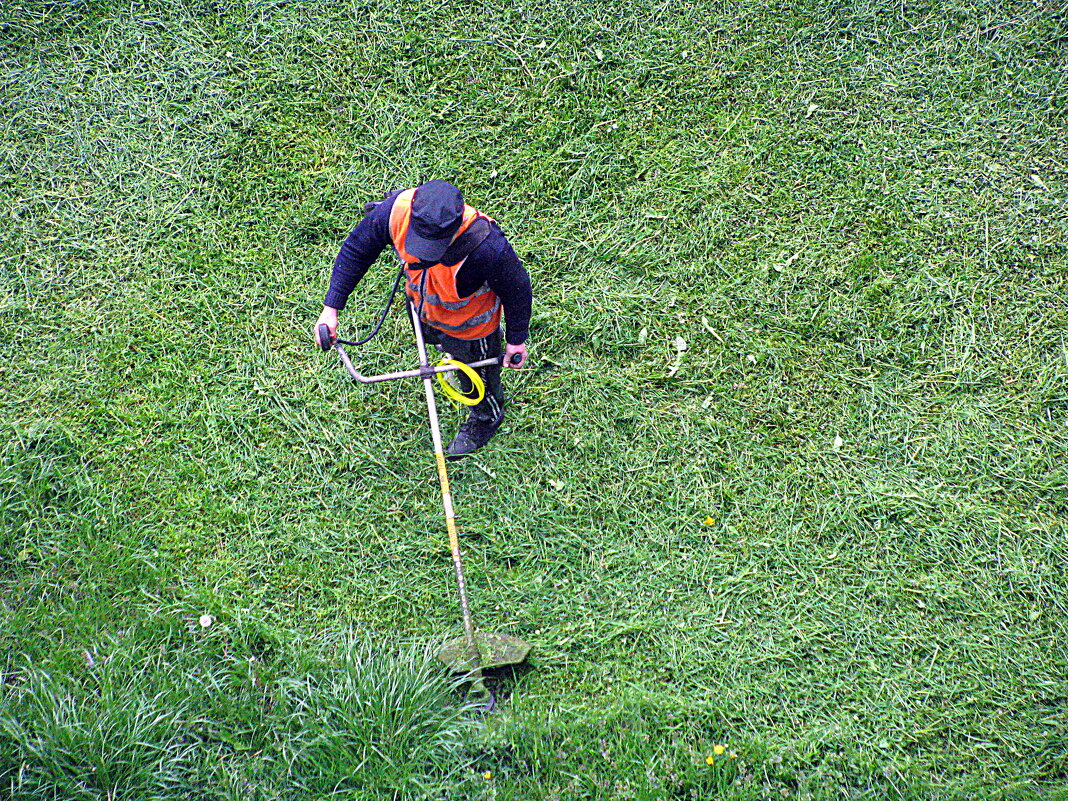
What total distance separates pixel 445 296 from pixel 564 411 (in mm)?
1305

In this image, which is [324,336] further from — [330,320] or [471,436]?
[471,436]

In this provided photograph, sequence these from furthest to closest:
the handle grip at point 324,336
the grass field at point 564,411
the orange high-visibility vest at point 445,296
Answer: the grass field at point 564,411
the handle grip at point 324,336
the orange high-visibility vest at point 445,296

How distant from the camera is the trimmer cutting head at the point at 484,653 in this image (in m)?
3.65

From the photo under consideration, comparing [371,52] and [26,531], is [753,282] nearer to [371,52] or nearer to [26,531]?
[371,52]

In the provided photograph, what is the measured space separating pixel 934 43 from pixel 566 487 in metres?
3.85

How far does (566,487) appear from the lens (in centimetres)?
422

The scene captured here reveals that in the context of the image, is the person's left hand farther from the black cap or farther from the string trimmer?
the black cap

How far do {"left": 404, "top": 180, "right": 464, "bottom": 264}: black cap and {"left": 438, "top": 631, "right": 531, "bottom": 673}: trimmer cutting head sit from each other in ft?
6.26

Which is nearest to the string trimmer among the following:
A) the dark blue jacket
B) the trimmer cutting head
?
the trimmer cutting head

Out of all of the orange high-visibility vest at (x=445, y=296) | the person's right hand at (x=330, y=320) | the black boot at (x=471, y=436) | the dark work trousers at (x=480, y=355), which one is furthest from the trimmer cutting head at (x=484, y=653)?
the person's right hand at (x=330, y=320)

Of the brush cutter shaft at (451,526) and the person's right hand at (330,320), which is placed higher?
the person's right hand at (330,320)

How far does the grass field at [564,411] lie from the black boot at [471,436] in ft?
0.38

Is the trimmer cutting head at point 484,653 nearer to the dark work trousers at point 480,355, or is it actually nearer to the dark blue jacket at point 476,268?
the dark work trousers at point 480,355

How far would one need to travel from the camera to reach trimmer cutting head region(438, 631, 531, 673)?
365cm
